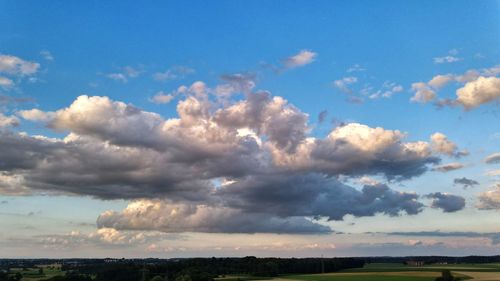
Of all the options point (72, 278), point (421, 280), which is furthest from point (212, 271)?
point (421, 280)

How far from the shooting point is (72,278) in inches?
6658

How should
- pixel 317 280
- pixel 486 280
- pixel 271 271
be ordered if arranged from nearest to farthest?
pixel 486 280, pixel 317 280, pixel 271 271

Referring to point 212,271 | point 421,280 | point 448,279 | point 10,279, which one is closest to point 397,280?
point 421,280

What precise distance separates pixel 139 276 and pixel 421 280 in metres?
91.8

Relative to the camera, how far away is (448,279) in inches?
5320

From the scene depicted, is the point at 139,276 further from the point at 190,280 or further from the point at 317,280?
the point at 317,280

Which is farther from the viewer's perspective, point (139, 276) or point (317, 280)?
point (139, 276)

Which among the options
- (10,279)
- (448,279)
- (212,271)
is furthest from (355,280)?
(10,279)

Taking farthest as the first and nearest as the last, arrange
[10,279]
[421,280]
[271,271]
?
[271,271] → [10,279] → [421,280]

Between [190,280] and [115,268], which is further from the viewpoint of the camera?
[115,268]

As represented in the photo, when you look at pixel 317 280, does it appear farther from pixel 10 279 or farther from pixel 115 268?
pixel 10 279

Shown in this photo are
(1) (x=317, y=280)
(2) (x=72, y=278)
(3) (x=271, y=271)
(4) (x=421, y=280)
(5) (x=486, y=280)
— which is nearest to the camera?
(5) (x=486, y=280)

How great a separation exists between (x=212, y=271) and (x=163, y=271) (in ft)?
70.6

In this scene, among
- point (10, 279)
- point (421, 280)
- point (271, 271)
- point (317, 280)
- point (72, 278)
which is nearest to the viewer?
point (421, 280)
